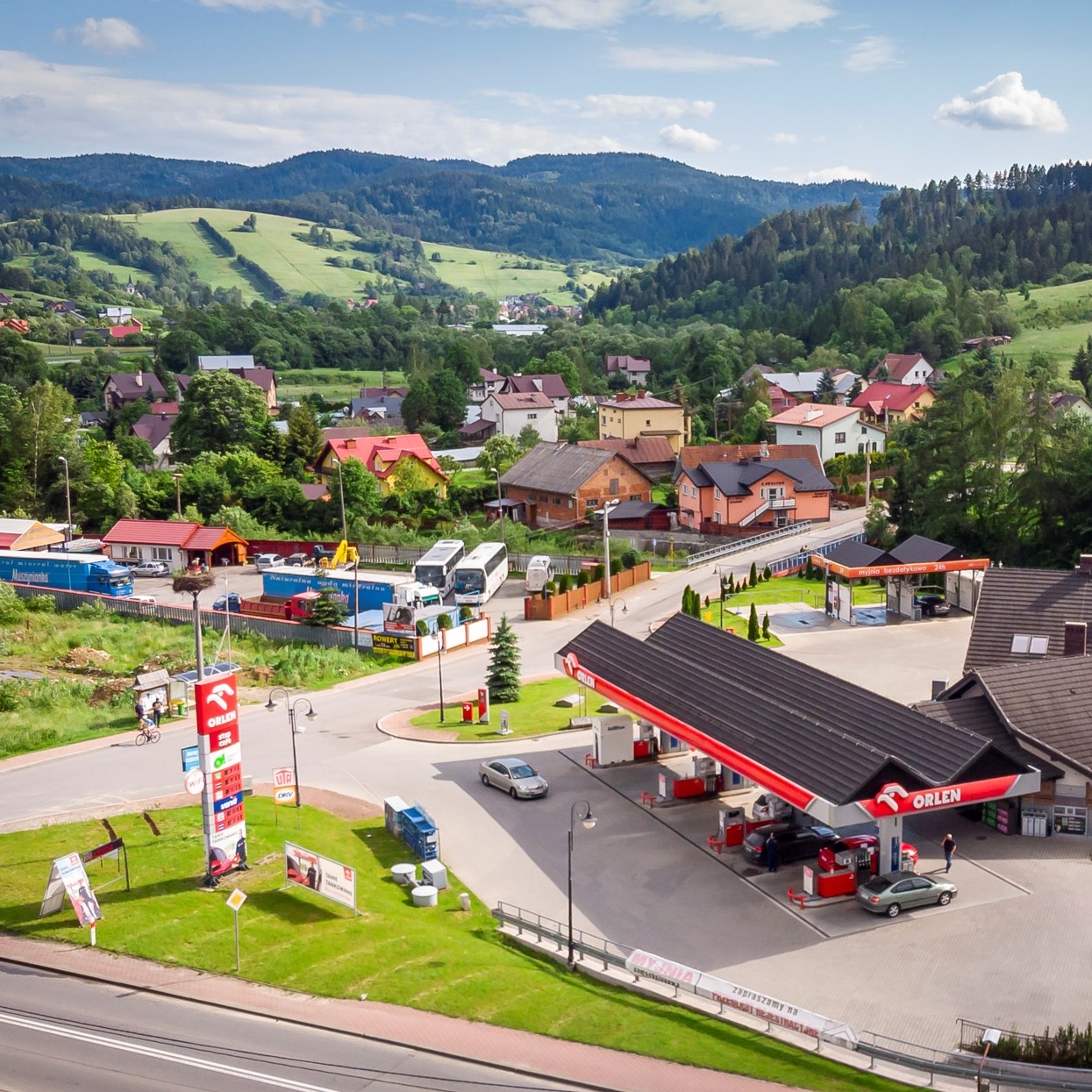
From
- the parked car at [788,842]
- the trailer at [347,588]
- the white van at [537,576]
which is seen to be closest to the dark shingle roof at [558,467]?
the white van at [537,576]

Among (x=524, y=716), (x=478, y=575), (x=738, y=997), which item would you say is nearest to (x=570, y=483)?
(x=478, y=575)

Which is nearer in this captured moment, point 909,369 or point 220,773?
point 220,773

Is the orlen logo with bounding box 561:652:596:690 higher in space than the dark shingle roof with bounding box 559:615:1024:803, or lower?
lower

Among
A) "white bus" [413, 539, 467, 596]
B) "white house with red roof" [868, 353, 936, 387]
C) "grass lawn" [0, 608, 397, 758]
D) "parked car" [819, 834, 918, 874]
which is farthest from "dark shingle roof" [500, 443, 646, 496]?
"white house with red roof" [868, 353, 936, 387]

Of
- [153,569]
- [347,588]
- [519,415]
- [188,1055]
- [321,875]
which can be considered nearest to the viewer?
[188,1055]

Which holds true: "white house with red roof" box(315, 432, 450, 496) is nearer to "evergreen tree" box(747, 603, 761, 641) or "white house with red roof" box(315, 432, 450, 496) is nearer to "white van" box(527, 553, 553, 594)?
"white van" box(527, 553, 553, 594)

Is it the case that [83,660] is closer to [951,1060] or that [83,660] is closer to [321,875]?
[321,875]

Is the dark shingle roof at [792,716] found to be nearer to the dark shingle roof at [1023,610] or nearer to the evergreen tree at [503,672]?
the evergreen tree at [503,672]
